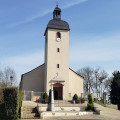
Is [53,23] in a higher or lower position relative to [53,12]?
lower

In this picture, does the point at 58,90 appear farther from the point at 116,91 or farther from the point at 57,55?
the point at 116,91

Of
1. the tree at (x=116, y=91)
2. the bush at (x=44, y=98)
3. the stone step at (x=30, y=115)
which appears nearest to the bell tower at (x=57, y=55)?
the bush at (x=44, y=98)

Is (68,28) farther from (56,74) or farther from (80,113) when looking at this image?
(80,113)

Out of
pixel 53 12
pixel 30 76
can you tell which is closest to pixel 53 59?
pixel 30 76

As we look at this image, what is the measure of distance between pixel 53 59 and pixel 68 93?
6027 mm

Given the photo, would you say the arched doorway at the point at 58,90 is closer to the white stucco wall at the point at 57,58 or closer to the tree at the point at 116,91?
the white stucco wall at the point at 57,58

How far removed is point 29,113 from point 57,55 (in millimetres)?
14551

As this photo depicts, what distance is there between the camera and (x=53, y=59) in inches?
1208

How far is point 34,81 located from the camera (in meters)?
32.0

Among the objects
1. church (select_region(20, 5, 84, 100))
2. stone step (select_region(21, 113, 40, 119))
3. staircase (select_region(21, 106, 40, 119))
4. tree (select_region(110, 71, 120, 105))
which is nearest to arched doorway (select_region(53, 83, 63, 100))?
church (select_region(20, 5, 84, 100))

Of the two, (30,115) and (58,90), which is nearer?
(30,115)

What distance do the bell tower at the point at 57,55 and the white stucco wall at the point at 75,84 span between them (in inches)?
72.6

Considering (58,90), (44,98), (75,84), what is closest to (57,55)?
(58,90)

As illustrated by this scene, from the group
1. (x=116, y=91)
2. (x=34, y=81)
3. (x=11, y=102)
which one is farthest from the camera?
(x=116, y=91)
